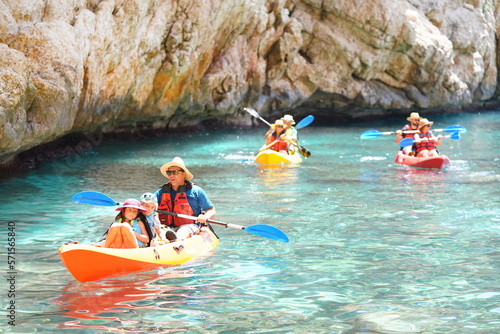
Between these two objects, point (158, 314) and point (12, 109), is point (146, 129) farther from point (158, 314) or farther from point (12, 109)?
point (158, 314)

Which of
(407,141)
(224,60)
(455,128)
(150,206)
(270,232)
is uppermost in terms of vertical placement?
(224,60)

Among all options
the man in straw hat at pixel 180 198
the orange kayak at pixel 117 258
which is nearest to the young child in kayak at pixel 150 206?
the orange kayak at pixel 117 258

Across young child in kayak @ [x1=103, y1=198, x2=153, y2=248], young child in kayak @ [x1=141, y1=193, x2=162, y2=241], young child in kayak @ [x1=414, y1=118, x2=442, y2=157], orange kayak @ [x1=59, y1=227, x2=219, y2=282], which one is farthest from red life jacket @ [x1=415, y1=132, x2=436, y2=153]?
young child in kayak @ [x1=103, y1=198, x2=153, y2=248]

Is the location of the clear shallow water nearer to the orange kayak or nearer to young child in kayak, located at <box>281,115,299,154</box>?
the orange kayak

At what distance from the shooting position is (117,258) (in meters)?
6.04

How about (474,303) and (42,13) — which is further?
(42,13)

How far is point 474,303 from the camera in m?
5.53

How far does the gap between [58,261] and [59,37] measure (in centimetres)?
568

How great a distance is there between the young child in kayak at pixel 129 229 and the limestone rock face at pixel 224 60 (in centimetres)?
438

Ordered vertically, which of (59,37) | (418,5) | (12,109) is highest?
(418,5)

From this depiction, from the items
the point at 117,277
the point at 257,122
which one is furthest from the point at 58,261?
the point at 257,122

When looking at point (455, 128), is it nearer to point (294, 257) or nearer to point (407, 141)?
point (407, 141)

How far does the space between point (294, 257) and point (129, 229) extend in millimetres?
1696

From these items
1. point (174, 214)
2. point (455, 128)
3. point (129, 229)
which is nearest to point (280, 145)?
point (455, 128)
